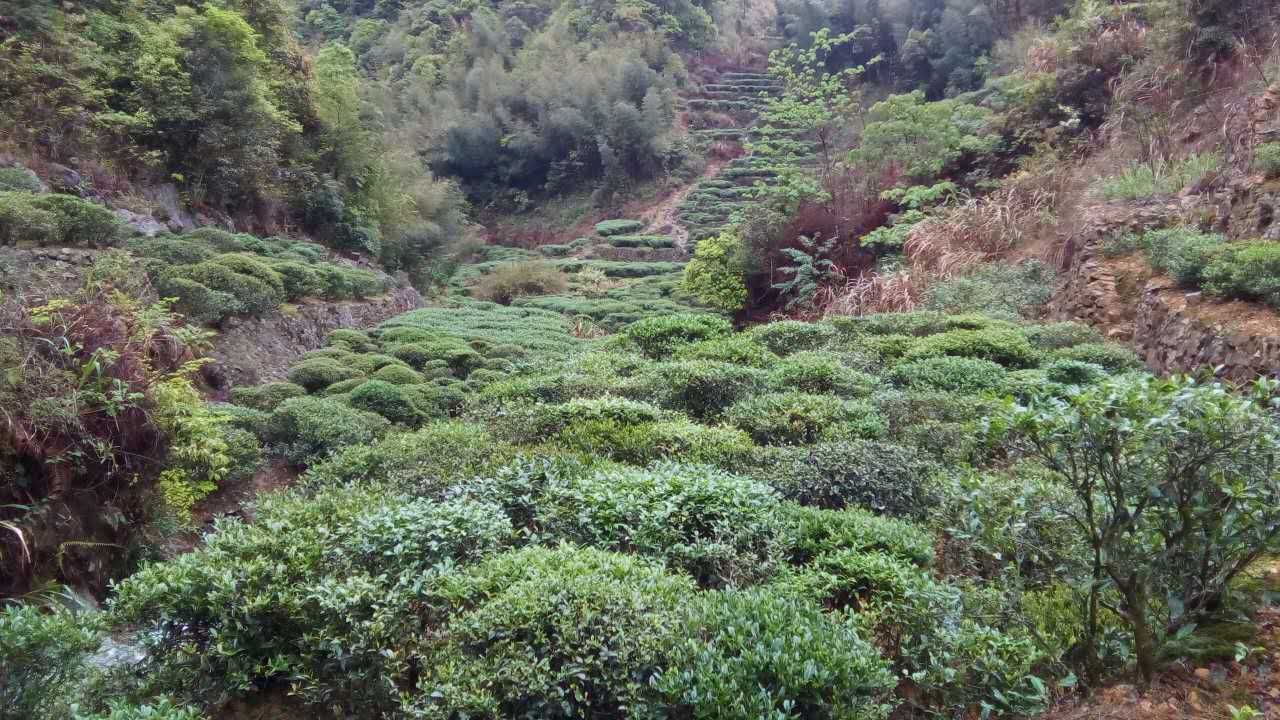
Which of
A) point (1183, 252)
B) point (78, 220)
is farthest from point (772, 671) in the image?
point (78, 220)

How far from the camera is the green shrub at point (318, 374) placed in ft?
30.5

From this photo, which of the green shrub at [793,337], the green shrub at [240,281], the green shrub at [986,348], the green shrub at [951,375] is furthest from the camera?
the green shrub at [240,281]

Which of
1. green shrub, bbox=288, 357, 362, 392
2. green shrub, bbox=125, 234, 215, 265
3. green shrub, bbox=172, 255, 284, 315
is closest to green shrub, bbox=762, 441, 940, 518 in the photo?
green shrub, bbox=288, 357, 362, 392

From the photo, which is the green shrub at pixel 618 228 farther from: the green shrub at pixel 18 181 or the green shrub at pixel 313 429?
the green shrub at pixel 313 429

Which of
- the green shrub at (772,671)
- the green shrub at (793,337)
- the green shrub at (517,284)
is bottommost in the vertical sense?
the green shrub at (517,284)

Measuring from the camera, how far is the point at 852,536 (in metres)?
3.65

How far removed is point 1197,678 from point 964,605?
32.2 inches

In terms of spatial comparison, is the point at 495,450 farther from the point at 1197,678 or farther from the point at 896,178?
the point at 896,178

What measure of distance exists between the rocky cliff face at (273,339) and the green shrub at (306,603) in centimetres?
699

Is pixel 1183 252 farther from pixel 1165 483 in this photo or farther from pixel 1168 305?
pixel 1165 483

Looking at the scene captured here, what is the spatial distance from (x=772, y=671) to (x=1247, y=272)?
669cm

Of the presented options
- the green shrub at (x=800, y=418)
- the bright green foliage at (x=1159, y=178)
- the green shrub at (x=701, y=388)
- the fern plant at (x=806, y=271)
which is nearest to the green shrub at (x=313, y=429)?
the green shrub at (x=701, y=388)

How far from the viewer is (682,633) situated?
8.32 feet

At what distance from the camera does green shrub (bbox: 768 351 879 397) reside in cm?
650
